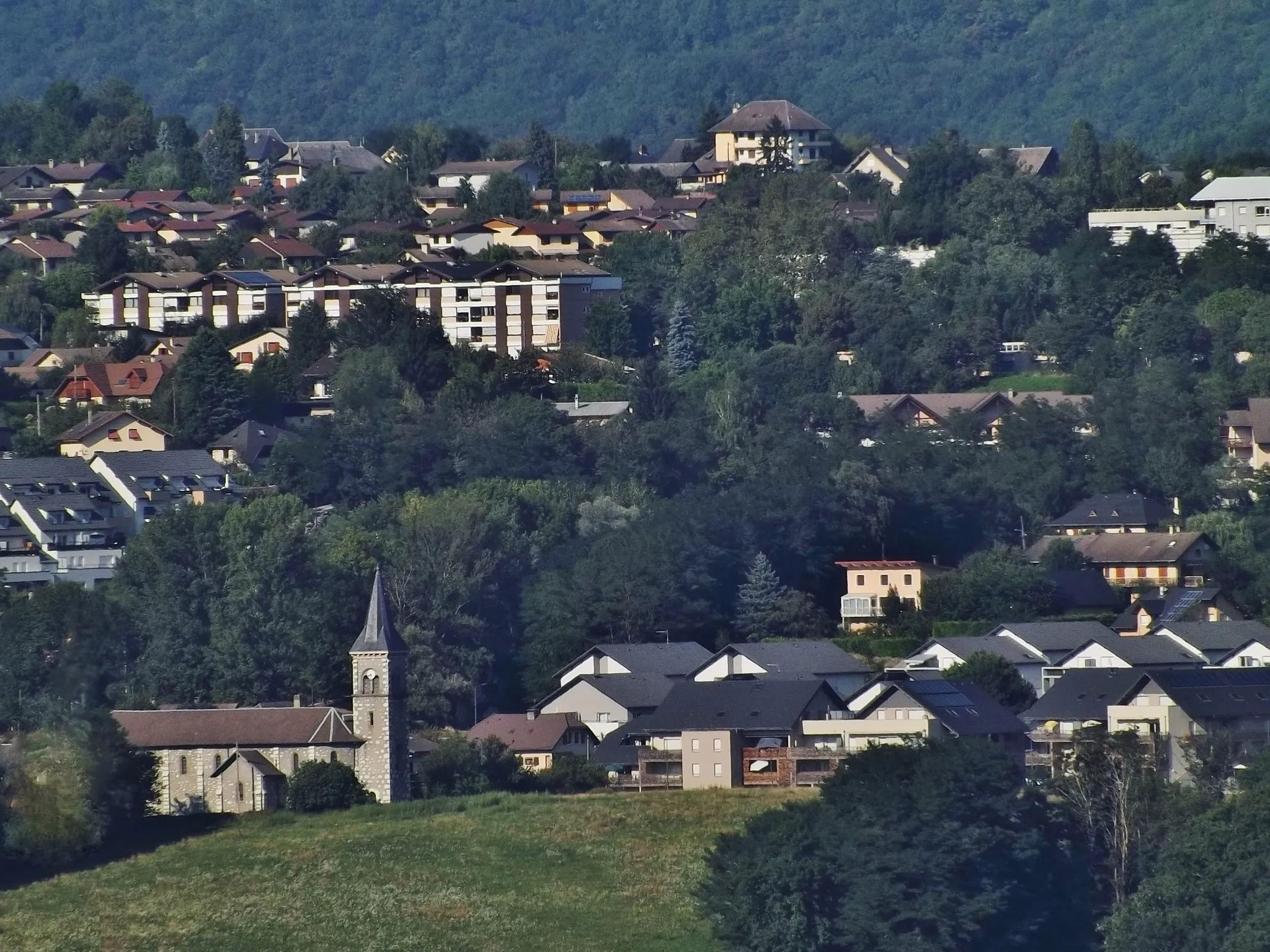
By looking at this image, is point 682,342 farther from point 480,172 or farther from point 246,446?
point 480,172

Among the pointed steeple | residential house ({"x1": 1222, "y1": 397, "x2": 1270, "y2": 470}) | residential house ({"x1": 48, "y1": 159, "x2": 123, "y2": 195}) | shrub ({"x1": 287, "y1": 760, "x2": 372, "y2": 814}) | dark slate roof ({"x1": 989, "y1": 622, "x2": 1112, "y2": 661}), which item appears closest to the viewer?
shrub ({"x1": 287, "y1": 760, "x2": 372, "y2": 814})

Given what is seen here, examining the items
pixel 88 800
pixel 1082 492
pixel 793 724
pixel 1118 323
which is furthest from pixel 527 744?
pixel 1118 323

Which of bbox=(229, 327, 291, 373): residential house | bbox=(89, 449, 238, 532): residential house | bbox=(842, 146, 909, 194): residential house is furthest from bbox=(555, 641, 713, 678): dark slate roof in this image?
bbox=(842, 146, 909, 194): residential house

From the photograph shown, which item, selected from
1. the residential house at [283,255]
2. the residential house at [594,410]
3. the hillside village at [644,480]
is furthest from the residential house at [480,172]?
the residential house at [594,410]

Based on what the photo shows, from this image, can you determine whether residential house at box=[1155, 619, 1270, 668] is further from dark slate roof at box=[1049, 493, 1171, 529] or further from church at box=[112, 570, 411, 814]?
church at box=[112, 570, 411, 814]

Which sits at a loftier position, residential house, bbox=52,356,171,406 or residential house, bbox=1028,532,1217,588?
residential house, bbox=52,356,171,406

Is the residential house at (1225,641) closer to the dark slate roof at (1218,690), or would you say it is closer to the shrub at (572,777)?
the dark slate roof at (1218,690)

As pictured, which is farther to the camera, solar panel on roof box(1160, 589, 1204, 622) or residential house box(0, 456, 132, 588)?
residential house box(0, 456, 132, 588)
